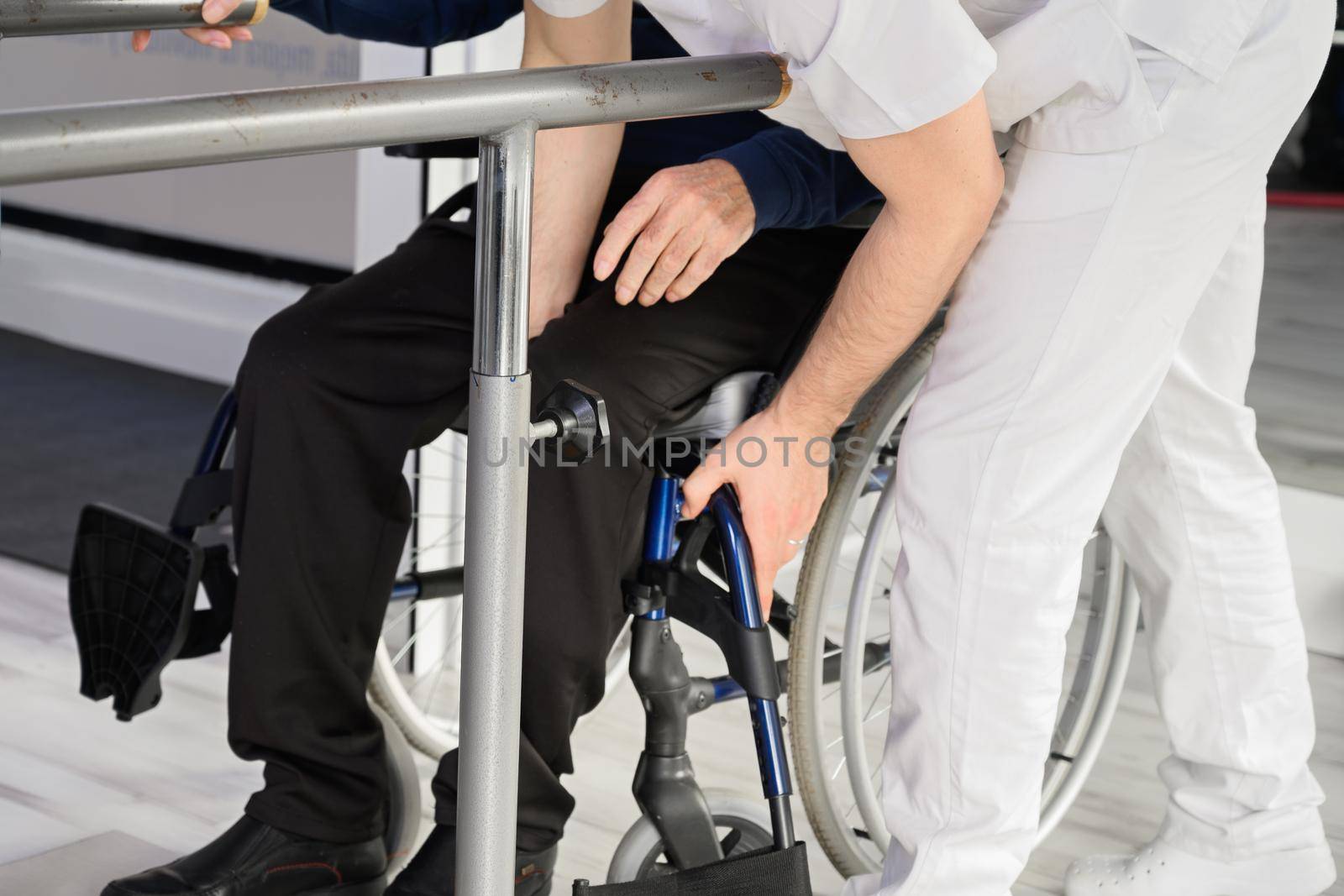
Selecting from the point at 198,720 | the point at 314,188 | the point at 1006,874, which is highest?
the point at 314,188

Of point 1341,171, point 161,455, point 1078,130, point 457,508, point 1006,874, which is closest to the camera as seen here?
point 1078,130

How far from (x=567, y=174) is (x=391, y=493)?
0.32m

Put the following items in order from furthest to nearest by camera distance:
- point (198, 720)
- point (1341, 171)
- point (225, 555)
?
point (1341, 171) → point (198, 720) → point (225, 555)

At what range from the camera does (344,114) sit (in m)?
0.76

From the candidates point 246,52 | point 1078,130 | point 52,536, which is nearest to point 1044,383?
point 1078,130

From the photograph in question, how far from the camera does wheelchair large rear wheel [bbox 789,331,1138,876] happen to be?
131cm

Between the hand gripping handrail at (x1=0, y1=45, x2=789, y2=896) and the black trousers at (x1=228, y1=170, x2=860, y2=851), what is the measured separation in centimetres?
29

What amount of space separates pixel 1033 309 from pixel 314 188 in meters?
2.46

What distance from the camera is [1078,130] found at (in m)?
1.11

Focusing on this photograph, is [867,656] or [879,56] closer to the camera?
[879,56]

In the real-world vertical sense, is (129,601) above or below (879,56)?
A: below

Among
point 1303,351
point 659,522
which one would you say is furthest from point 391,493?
point 1303,351

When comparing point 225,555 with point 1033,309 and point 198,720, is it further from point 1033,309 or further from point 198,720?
point 1033,309

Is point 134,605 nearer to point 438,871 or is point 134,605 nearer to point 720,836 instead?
point 438,871
